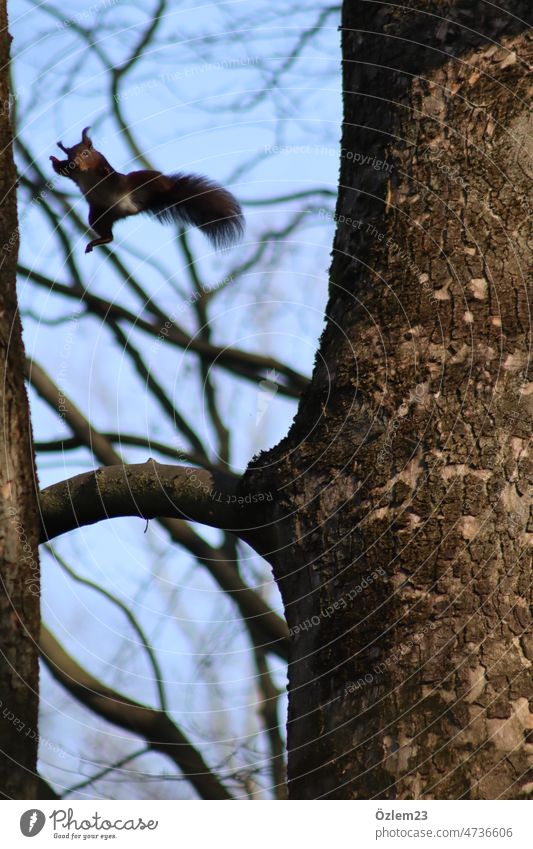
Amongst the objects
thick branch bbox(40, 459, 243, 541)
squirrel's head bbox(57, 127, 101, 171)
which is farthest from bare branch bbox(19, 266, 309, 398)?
squirrel's head bbox(57, 127, 101, 171)

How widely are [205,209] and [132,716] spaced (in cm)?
281

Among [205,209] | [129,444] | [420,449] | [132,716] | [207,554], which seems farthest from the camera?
[129,444]

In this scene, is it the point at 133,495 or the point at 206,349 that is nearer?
the point at 133,495

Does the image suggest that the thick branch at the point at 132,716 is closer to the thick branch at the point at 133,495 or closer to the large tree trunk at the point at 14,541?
the thick branch at the point at 133,495

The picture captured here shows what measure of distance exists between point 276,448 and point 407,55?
3.41ft

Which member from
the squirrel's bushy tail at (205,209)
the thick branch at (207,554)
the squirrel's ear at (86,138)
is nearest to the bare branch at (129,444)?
the thick branch at (207,554)

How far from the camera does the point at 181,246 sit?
6.27m

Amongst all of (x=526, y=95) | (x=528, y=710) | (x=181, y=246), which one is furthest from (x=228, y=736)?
(x=526, y=95)

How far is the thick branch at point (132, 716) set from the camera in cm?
427

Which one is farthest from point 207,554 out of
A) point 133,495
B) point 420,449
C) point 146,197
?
point 420,449

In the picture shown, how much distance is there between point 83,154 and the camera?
2.09m

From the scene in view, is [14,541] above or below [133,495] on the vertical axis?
below

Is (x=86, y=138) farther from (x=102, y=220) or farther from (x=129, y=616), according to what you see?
(x=129, y=616)

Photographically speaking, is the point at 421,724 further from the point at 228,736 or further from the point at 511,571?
the point at 228,736
